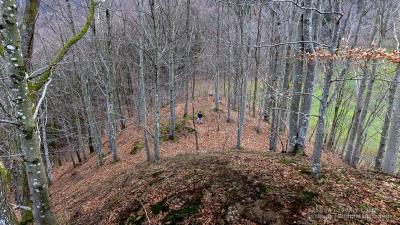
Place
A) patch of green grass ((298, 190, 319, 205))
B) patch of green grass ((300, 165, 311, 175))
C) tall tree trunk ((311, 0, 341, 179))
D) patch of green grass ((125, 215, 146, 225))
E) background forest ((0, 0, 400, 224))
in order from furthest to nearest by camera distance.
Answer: patch of green grass ((300, 165, 311, 175)) < patch of green grass ((125, 215, 146, 225)) < patch of green grass ((298, 190, 319, 205)) < tall tree trunk ((311, 0, 341, 179)) < background forest ((0, 0, 400, 224))

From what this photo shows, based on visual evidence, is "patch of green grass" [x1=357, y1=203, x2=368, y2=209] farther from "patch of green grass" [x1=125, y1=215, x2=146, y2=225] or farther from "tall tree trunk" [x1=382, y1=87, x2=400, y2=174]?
"tall tree trunk" [x1=382, y1=87, x2=400, y2=174]

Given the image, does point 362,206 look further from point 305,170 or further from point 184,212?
point 184,212

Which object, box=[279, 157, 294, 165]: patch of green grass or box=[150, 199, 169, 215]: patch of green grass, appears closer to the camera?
box=[150, 199, 169, 215]: patch of green grass

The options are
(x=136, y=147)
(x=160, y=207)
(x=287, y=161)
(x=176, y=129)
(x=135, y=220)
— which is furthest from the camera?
(x=176, y=129)

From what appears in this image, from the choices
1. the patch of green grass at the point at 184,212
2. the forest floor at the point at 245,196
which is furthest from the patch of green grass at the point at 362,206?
the patch of green grass at the point at 184,212

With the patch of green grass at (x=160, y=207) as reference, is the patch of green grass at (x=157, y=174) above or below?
below

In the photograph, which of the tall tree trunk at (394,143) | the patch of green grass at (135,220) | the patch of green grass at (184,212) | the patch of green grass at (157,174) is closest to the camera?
the patch of green grass at (184,212)

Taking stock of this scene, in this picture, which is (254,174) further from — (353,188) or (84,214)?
(84,214)

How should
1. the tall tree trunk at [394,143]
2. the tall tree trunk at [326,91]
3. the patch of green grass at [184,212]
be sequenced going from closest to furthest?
1. the tall tree trunk at [326,91]
2. the patch of green grass at [184,212]
3. the tall tree trunk at [394,143]

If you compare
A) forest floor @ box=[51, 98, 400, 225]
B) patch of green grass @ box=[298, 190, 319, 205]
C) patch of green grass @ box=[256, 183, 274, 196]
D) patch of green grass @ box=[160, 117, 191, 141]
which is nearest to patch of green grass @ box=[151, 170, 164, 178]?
forest floor @ box=[51, 98, 400, 225]

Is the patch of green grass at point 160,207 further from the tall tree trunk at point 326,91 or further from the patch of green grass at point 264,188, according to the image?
the tall tree trunk at point 326,91

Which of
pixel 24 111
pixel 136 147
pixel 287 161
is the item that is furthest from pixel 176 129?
pixel 24 111

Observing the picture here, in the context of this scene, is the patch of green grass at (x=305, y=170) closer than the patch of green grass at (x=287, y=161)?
Yes

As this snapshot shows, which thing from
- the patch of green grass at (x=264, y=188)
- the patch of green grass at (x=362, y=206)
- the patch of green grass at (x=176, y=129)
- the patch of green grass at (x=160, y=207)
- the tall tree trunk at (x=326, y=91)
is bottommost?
the patch of green grass at (x=176, y=129)
